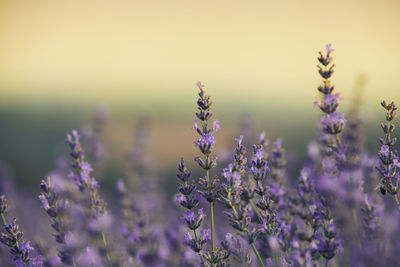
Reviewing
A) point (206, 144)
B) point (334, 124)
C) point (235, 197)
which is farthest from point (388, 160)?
point (206, 144)

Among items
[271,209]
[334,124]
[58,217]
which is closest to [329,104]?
[334,124]

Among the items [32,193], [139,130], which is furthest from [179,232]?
[32,193]

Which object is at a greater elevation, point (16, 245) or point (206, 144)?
point (206, 144)

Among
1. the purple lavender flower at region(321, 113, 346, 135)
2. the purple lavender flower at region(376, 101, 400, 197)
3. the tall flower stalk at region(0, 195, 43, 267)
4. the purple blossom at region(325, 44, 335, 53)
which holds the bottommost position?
the tall flower stalk at region(0, 195, 43, 267)

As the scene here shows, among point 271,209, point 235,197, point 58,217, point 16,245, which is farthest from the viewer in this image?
point 58,217

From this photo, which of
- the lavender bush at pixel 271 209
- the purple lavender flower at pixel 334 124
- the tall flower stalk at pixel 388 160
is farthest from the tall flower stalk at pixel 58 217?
the tall flower stalk at pixel 388 160

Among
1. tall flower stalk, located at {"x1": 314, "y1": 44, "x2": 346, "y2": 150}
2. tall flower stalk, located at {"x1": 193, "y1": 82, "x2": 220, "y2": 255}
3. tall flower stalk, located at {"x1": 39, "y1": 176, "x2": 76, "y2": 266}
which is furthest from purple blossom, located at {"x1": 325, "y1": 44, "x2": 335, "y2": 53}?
tall flower stalk, located at {"x1": 39, "y1": 176, "x2": 76, "y2": 266}

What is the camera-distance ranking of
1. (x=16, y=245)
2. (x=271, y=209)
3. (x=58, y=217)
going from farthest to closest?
(x=58, y=217) < (x=16, y=245) < (x=271, y=209)

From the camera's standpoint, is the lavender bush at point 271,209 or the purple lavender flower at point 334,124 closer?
→ the lavender bush at point 271,209

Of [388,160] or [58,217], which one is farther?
[58,217]

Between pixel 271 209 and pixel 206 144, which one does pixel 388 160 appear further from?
pixel 206 144

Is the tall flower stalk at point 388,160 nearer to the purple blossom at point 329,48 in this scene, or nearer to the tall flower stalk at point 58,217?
the purple blossom at point 329,48

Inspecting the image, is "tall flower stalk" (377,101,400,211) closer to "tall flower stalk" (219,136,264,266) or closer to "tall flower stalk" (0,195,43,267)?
"tall flower stalk" (219,136,264,266)

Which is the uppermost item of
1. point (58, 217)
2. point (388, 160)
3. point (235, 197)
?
point (388, 160)
